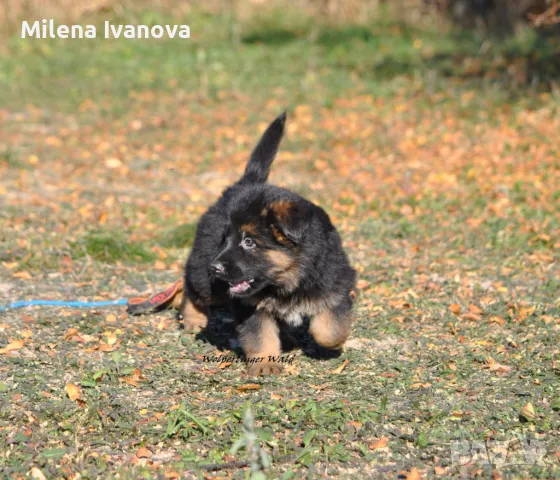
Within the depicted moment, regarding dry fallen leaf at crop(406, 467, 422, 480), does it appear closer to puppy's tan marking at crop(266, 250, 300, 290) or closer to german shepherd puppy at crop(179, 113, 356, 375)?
german shepherd puppy at crop(179, 113, 356, 375)

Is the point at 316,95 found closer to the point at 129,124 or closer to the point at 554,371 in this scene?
the point at 129,124

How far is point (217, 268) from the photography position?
14.6 ft

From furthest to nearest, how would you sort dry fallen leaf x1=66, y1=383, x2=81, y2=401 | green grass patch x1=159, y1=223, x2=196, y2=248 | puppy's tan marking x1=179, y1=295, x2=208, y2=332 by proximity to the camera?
green grass patch x1=159, y1=223, x2=196, y2=248 → puppy's tan marking x1=179, y1=295, x2=208, y2=332 → dry fallen leaf x1=66, y1=383, x2=81, y2=401

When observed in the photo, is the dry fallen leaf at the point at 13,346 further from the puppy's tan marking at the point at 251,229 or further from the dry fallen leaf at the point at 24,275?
the puppy's tan marking at the point at 251,229

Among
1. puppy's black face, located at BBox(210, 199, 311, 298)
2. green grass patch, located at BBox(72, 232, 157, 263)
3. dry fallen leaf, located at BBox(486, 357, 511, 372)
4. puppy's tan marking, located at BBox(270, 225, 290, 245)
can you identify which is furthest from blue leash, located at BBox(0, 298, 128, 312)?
dry fallen leaf, located at BBox(486, 357, 511, 372)

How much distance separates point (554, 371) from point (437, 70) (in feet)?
31.2

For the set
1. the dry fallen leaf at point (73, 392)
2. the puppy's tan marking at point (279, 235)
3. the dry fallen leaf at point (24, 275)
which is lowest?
the dry fallen leaf at point (73, 392)

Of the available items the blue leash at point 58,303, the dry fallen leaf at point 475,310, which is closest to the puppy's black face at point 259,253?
the blue leash at point 58,303

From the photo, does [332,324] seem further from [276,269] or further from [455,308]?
[455,308]

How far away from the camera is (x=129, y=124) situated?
39.6 ft

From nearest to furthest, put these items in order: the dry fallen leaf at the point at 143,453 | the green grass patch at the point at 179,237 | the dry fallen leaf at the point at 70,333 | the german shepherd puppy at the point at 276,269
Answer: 1. the dry fallen leaf at the point at 143,453
2. the german shepherd puppy at the point at 276,269
3. the dry fallen leaf at the point at 70,333
4. the green grass patch at the point at 179,237

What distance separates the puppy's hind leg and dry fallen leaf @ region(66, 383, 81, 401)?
138 cm

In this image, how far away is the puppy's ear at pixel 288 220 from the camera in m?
4.35

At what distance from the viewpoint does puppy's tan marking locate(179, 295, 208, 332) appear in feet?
17.9
